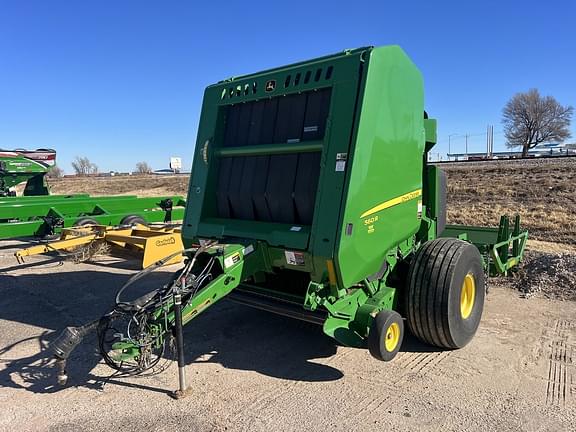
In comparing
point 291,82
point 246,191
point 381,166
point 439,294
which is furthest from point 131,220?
point 439,294

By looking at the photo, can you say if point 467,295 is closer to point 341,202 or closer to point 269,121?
point 341,202

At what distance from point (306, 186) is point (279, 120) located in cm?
76

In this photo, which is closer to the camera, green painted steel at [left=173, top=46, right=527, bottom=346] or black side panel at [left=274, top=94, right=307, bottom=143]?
green painted steel at [left=173, top=46, right=527, bottom=346]

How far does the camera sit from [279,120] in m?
4.33

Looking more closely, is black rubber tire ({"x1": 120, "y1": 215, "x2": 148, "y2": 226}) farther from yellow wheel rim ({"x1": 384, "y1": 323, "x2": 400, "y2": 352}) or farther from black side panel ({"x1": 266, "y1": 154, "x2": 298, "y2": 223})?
yellow wheel rim ({"x1": 384, "y1": 323, "x2": 400, "y2": 352})

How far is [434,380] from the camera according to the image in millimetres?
3779

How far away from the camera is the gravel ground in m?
3.21

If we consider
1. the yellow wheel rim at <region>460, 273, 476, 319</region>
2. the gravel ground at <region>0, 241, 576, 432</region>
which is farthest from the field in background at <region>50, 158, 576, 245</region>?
the gravel ground at <region>0, 241, 576, 432</region>

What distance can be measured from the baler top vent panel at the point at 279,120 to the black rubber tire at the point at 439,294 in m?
1.53

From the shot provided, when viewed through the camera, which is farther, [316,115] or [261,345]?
[261,345]

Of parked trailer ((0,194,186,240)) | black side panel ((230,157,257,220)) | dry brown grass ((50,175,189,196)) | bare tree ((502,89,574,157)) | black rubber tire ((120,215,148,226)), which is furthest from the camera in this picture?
bare tree ((502,89,574,157))

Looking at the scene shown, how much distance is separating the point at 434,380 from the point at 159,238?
17.5ft

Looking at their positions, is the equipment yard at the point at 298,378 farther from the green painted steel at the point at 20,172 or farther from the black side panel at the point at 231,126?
the green painted steel at the point at 20,172

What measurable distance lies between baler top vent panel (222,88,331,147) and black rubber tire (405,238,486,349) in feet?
5.02
